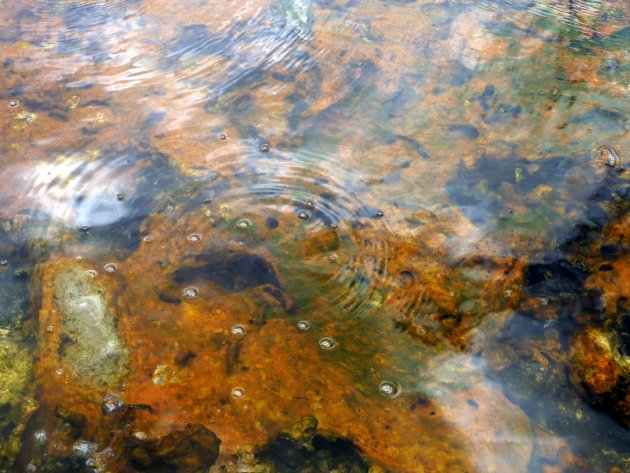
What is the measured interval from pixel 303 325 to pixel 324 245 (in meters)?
0.55

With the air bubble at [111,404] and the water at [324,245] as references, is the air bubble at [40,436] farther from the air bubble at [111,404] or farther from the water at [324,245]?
the air bubble at [111,404]

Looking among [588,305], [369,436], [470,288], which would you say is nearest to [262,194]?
[470,288]

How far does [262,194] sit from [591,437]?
2275 millimetres

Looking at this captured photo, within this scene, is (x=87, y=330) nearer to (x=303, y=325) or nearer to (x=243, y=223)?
(x=243, y=223)

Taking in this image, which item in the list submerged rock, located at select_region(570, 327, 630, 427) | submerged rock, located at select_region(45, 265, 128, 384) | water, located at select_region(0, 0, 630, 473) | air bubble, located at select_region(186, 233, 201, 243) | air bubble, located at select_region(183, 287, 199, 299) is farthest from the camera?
air bubble, located at select_region(186, 233, 201, 243)

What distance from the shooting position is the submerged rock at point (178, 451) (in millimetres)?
2439

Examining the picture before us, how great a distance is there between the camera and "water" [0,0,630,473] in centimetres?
252

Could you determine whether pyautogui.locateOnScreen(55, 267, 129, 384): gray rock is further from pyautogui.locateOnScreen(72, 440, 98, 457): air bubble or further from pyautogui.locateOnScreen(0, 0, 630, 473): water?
pyautogui.locateOnScreen(72, 440, 98, 457): air bubble

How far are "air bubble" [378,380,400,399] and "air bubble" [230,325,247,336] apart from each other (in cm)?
78

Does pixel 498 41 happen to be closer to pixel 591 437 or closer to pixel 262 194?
pixel 262 194

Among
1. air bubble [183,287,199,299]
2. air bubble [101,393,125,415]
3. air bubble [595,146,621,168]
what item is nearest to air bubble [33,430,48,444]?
air bubble [101,393,125,415]

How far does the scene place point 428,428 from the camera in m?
2.51

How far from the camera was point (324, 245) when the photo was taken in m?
3.16

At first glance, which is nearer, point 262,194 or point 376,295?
point 376,295
